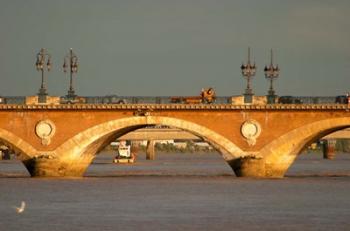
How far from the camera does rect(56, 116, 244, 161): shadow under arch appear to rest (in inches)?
4218

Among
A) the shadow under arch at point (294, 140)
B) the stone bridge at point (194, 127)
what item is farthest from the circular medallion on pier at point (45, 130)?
the shadow under arch at point (294, 140)

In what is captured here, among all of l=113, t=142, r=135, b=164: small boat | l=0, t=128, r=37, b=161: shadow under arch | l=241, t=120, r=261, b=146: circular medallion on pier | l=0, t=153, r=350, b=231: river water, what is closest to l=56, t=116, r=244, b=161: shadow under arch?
l=241, t=120, r=261, b=146: circular medallion on pier

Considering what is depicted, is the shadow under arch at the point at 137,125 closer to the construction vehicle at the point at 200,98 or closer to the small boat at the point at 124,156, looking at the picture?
the construction vehicle at the point at 200,98

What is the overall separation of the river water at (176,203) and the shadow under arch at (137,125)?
7.74ft

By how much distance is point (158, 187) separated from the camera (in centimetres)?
10050

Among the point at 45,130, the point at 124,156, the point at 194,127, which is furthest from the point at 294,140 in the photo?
the point at 124,156

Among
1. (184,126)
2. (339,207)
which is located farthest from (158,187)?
(339,207)

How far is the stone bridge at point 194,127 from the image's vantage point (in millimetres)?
107000

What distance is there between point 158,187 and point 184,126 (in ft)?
27.4

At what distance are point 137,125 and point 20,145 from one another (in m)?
9.25

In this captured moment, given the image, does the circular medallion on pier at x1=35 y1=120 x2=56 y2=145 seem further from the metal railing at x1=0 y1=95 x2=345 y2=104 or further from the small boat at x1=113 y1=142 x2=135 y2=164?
the small boat at x1=113 y1=142 x2=135 y2=164

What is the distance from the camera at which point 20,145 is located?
357 ft

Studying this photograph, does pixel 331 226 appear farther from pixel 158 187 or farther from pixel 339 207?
pixel 158 187

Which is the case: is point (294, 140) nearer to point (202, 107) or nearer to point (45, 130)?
point (202, 107)
